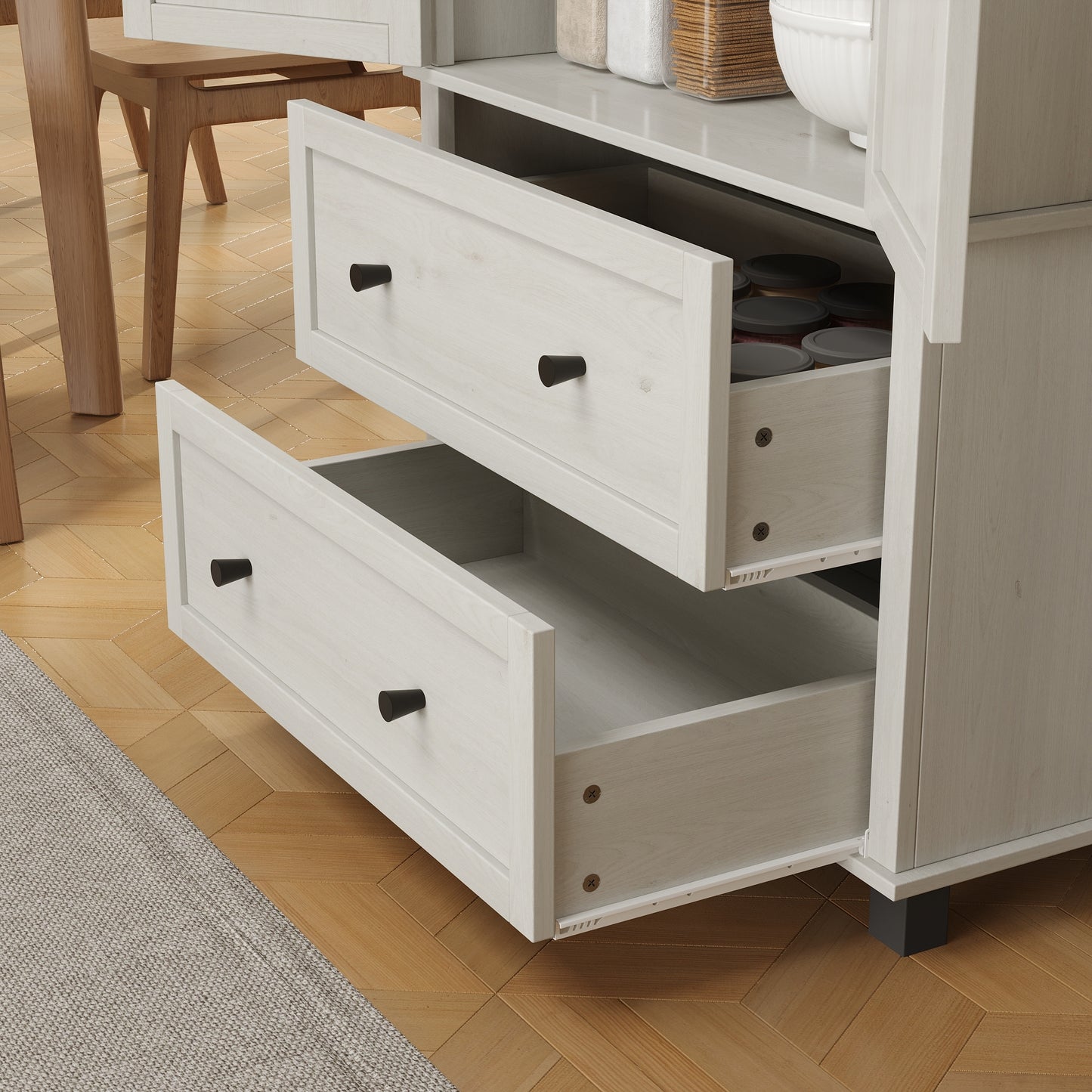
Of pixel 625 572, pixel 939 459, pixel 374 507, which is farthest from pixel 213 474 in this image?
pixel 939 459

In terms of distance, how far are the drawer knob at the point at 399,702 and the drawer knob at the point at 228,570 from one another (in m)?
0.26

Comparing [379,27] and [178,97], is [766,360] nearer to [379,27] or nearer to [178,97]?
[379,27]

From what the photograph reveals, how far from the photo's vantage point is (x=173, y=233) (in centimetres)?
238

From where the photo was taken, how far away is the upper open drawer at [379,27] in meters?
1.33

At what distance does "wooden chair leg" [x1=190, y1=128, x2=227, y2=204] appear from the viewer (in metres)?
3.17

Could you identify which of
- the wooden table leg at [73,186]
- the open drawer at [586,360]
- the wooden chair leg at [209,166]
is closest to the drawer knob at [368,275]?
the open drawer at [586,360]

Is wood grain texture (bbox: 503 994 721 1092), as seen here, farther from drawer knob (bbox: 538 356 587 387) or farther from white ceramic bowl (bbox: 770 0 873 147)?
white ceramic bowl (bbox: 770 0 873 147)

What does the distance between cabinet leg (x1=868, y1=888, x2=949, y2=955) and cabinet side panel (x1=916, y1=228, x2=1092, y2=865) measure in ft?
0.19

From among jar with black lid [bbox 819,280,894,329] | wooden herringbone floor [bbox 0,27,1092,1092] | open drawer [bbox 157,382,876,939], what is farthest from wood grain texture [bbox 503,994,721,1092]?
jar with black lid [bbox 819,280,894,329]

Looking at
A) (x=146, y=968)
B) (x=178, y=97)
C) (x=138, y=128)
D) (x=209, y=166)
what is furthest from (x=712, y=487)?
(x=138, y=128)

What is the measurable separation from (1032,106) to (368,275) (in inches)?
21.9

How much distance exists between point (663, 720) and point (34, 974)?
50 centimetres

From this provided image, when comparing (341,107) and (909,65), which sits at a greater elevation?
(909,65)

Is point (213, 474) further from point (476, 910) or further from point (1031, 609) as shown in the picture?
point (1031, 609)
